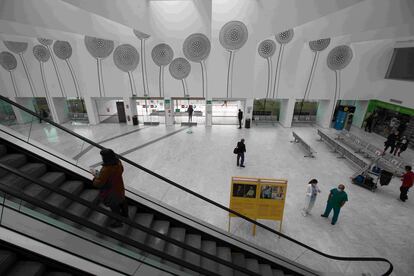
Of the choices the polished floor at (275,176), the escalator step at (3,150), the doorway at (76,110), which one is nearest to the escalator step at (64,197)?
the polished floor at (275,176)

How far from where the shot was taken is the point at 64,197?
11.3 feet

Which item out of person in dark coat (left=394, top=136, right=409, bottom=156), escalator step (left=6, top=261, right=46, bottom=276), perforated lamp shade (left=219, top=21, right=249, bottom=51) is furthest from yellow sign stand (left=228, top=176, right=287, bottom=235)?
perforated lamp shade (left=219, top=21, right=249, bottom=51)

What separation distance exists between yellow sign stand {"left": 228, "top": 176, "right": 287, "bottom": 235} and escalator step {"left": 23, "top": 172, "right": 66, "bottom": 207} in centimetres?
369

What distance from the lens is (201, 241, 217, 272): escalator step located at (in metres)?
3.96

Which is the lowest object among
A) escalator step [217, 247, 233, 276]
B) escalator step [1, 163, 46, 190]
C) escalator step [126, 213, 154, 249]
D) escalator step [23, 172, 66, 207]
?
escalator step [217, 247, 233, 276]

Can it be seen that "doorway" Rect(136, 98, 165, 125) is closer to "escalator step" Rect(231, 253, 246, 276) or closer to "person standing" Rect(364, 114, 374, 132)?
"escalator step" Rect(231, 253, 246, 276)

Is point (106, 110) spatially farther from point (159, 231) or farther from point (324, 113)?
point (324, 113)

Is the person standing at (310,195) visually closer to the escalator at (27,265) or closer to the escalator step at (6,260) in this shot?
the escalator at (27,265)

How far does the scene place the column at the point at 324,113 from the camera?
14758 mm

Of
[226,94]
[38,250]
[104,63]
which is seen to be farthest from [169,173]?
[104,63]

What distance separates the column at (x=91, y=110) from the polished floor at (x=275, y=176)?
131cm

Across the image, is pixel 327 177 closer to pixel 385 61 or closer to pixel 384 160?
pixel 384 160

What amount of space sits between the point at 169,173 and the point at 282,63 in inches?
409

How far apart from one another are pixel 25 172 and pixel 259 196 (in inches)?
191
